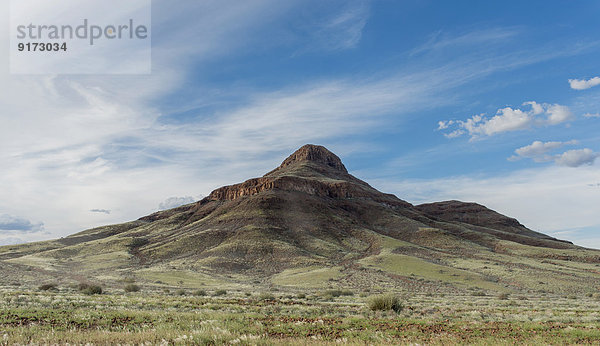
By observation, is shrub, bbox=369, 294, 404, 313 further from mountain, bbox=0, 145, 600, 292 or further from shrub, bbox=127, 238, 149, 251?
shrub, bbox=127, 238, 149, 251

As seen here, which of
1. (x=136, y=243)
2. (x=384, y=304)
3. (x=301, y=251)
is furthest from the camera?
(x=136, y=243)

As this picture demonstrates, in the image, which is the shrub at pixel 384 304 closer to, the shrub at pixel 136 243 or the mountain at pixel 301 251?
the mountain at pixel 301 251

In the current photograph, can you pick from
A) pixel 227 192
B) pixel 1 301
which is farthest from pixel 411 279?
pixel 227 192

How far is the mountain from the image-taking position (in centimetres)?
5922

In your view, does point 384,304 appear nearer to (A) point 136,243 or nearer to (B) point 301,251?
(B) point 301,251

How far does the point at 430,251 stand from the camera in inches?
3536

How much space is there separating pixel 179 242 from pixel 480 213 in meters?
145

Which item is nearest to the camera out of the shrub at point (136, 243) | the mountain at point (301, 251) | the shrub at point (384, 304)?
the shrub at point (384, 304)

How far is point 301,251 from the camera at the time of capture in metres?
84.7

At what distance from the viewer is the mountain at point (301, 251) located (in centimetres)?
A: 5922

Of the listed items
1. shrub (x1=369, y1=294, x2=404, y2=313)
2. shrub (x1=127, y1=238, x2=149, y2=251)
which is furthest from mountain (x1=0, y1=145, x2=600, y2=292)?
shrub (x1=369, y1=294, x2=404, y2=313)

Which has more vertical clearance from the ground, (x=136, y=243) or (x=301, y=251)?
(x=136, y=243)

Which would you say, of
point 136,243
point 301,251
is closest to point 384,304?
point 301,251

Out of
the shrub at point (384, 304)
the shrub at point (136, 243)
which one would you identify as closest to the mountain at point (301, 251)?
the shrub at point (136, 243)
